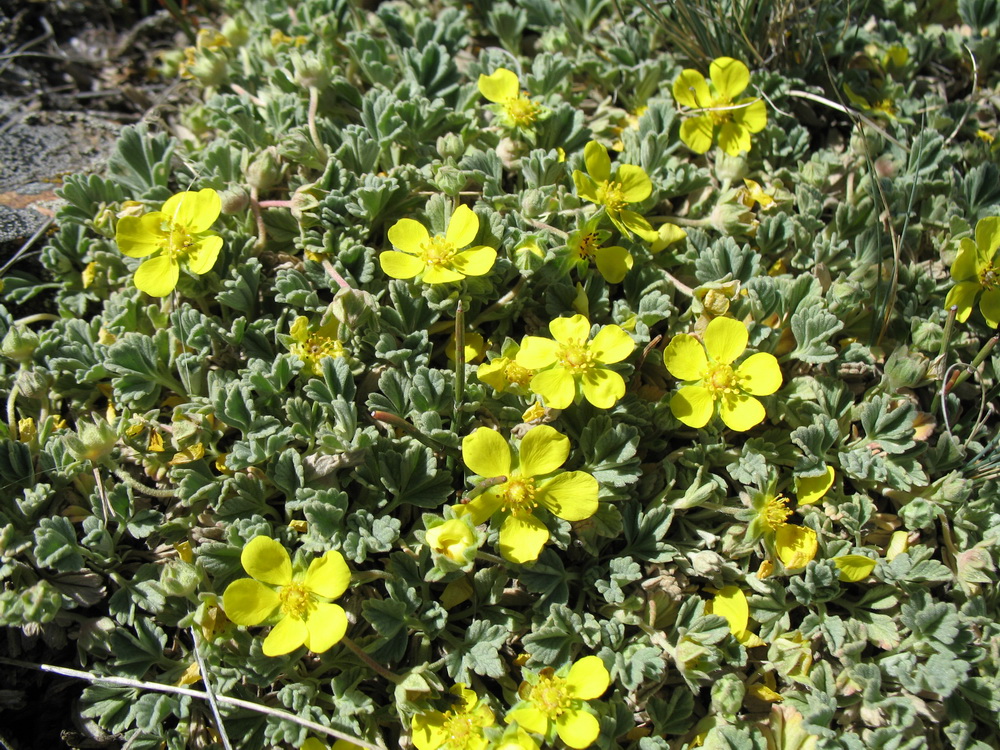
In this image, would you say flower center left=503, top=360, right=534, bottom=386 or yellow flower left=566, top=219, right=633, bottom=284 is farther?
yellow flower left=566, top=219, right=633, bottom=284

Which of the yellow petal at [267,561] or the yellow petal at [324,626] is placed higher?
the yellow petal at [267,561]

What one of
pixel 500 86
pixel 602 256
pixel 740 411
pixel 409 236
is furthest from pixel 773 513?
pixel 500 86

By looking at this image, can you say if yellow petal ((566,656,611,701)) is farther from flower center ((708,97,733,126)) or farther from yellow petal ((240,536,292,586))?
flower center ((708,97,733,126))

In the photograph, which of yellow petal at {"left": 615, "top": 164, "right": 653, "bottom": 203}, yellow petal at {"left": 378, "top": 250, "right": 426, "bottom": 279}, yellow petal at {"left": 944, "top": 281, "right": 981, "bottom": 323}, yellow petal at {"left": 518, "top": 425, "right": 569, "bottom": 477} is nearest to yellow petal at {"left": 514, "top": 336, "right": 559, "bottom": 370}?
yellow petal at {"left": 518, "top": 425, "right": 569, "bottom": 477}

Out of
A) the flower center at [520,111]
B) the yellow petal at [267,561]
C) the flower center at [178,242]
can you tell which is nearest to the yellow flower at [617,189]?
the flower center at [520,111]

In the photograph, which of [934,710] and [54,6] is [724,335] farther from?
[54,6]

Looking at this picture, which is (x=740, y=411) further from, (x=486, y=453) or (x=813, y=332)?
(x=486, y=453)

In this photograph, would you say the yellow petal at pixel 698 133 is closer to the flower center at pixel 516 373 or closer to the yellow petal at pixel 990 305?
the yellow petal at pixel 990 305
